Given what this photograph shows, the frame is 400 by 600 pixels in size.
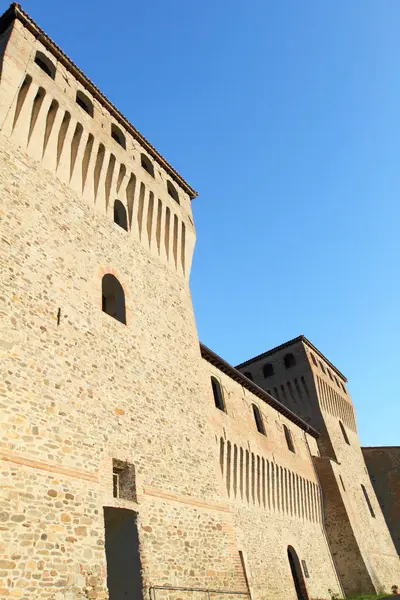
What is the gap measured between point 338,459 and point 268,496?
354 inches

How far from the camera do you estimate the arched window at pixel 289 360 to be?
2645 centimetres

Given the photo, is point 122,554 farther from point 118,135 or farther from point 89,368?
point 118,135

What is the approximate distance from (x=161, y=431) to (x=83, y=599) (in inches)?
149

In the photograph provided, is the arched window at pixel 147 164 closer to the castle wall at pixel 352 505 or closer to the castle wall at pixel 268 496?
the castle wall at pixel 268 496

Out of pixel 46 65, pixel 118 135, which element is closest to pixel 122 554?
pixel 118 135

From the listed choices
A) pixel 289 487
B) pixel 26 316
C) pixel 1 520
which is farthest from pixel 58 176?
pixel 289 487

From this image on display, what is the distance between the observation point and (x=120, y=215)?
1284 centimetres

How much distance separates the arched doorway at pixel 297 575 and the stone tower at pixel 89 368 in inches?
266

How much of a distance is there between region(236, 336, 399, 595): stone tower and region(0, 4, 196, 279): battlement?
1324 cm

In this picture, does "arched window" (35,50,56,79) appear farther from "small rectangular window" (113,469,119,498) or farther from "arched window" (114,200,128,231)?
"small rectangular window" (113,469,119,498)

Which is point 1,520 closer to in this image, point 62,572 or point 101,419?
point 62,572

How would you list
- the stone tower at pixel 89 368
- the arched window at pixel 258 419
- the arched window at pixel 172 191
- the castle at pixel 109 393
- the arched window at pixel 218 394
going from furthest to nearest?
Answer: the arched window at pixel 258 419, the arched window at pixel 172 191, the arched window at pixel 218 394, the castle at pixel 109 393, the stone tower at pixel 89 368

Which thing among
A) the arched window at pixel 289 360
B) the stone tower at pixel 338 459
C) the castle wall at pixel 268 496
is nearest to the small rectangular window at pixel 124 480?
the castle wall at pixel 268 496

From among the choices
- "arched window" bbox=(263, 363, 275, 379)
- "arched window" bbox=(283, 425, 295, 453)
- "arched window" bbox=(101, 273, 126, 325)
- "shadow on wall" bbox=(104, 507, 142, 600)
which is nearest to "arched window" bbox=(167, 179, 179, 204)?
"arched window" bbox=(101, 273, 126, 325)
